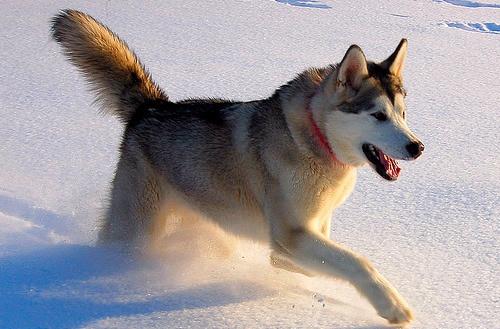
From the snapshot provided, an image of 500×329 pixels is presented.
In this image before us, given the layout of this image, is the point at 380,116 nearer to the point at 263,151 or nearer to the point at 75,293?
the point at 263,151

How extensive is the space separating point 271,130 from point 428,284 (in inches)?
44.8

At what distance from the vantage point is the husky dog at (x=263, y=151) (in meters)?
3.69

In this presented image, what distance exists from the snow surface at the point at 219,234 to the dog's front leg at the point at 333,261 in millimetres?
107

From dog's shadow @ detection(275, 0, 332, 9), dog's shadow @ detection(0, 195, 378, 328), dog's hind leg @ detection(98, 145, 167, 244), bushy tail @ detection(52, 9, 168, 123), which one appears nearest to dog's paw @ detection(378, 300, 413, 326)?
dog's shadow @ detection(0, 195, 378, 328)

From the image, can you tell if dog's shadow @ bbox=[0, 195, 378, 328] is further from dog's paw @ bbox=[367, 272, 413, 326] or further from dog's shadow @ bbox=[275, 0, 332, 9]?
dog's shadow @ bbox=[275, 0, 332, 9]

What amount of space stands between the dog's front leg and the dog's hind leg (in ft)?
2.61

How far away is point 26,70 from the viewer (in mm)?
7562

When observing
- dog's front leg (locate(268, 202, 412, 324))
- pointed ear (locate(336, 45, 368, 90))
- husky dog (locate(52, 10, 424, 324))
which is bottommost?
dog's front leg (locate(268, 202, 412, 324))

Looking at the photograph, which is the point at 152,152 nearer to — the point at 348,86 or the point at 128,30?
the point at 348,86

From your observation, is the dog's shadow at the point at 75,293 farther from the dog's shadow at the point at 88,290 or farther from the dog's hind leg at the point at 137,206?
the dog's hind leg at the point at 137,206

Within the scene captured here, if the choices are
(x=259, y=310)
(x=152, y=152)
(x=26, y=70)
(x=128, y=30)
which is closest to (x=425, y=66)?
(x=128, y=30)

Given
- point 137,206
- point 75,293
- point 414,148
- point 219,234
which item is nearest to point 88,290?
point 75,293

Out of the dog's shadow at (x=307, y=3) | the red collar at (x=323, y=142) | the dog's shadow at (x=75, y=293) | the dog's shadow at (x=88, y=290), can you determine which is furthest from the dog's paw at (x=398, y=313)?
A: the dog's shadow at (x=307, y=3)

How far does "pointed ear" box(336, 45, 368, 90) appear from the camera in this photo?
3.74 m
